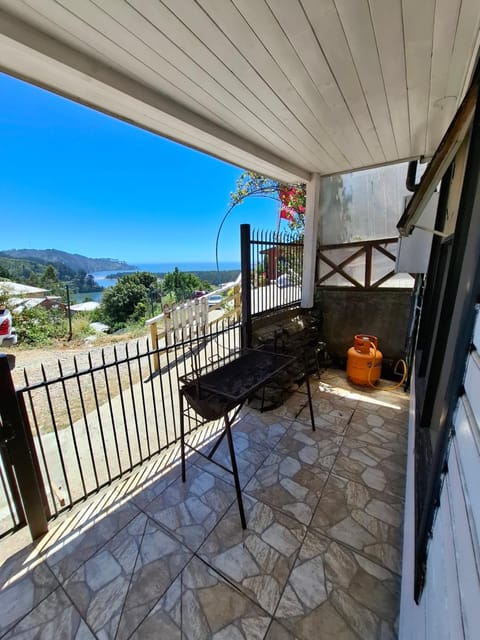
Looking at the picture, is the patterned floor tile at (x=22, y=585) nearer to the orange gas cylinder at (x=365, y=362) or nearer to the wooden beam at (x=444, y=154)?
the wooden beam at (x=444, y=154)

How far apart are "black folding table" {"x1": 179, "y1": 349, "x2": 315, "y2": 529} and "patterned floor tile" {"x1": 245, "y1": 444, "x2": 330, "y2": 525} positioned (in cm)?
27

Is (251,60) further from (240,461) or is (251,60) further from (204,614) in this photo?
(204,614)

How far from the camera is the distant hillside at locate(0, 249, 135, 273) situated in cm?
2007

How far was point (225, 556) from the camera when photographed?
155cm

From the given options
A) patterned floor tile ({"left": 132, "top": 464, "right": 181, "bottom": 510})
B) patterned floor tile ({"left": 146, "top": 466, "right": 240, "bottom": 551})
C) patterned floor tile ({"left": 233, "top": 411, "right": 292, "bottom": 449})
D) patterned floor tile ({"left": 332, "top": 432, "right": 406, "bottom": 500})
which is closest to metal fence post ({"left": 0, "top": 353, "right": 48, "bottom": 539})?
patterned floor tile ({"left": 132, "top": 464, "right": 181, "bottom": 510})

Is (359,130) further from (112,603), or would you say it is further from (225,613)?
(112,603)

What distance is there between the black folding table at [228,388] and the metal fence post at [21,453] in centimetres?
92

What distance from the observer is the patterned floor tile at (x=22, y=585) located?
131 centimetres

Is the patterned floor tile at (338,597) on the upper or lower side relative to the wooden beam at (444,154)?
lower

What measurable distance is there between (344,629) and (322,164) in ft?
13.3

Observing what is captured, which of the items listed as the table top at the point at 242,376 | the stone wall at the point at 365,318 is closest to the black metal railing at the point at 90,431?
the table top at the point at 242,376

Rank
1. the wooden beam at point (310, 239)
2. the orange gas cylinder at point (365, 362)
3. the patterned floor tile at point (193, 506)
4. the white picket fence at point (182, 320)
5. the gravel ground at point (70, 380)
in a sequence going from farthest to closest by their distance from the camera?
the white picket fence at point (182, 320) → the wooden beam at point (310, 239) → the orange gas cylinder at point (365, 362) → the gravel ground at point (70, 380) → the patterned floor tile at point (193, 506)

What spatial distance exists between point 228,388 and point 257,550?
0.98 metres

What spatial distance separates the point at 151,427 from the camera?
3.07 metres
